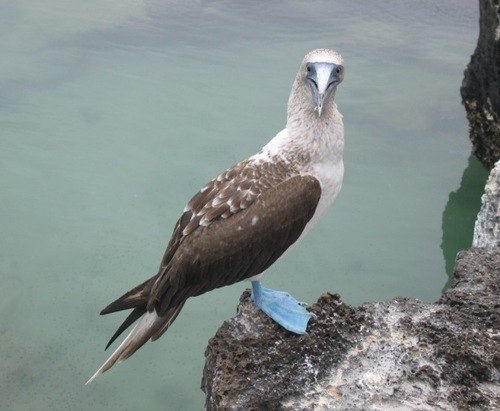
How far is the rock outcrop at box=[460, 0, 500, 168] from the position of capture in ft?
19.9

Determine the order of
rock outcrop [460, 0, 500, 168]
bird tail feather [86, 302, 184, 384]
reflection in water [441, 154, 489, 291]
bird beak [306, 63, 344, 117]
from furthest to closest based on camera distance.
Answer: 1. reflection in water [441, 154, 489, 291]
2. rock outcrop [460, 0, 500, 168]
3. bird tail feather [86, 302, 184, 384]
4. bird beak [306, 63, 344, 117]

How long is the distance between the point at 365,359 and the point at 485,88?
13.2 ft

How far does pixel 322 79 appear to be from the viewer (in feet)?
10.2

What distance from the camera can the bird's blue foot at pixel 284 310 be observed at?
317 centimetres

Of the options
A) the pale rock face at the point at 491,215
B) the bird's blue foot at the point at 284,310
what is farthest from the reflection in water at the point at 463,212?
the bird's blue foot at the point at 284,310

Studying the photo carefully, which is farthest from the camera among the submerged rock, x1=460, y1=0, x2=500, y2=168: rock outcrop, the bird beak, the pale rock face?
x1=460, y1=0, x2=500, y2=168: rock outcrop

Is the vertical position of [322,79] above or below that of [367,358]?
above

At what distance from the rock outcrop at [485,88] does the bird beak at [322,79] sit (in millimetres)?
3273

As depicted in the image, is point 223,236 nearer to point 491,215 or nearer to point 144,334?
point 144,334

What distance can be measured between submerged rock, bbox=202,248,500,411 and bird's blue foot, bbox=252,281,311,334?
4 cm

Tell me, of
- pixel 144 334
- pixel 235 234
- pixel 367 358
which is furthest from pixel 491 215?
pixel 144 334

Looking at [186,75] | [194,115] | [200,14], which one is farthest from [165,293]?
[200,14]

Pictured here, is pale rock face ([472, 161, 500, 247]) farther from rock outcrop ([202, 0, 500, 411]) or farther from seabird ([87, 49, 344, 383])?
seabird ([87, 49, 344, 383])

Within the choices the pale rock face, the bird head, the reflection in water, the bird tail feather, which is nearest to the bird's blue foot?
the bird tail feather
